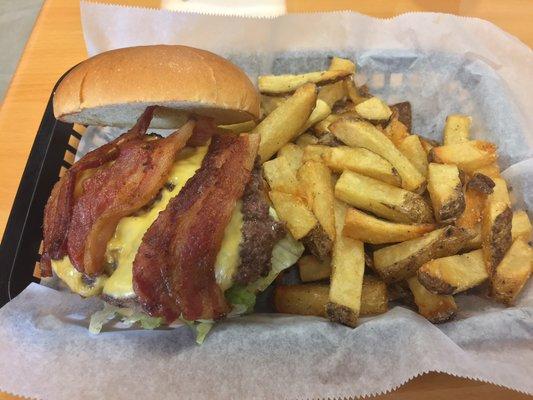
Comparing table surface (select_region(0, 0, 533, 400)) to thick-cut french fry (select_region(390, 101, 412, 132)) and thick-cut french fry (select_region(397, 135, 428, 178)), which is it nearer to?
thick-cut french fry (select_region(390, 101, 412, 132))

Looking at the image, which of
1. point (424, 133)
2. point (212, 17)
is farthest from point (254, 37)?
point (424, 133)

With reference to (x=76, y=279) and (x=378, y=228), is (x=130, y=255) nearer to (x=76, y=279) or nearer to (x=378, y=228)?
(x=76, y=279)

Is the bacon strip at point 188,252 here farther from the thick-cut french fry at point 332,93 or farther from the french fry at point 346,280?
the thick-cut french fry at point 332,93

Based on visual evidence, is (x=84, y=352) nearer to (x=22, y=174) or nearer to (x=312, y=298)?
(x=312, y=298)

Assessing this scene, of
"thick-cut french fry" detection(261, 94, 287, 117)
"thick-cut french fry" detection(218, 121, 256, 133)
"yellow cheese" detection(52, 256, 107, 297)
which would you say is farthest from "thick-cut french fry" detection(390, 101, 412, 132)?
"yellow cheese" detection(52, 256, 107, 297)

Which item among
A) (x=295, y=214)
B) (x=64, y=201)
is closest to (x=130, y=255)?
(x=64, y=201)

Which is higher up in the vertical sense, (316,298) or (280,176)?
(280,176)
